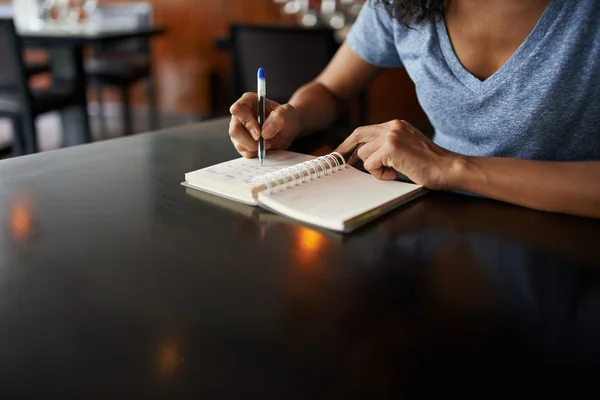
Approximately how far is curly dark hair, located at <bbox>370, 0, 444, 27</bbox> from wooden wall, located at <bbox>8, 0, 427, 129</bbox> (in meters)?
3.35

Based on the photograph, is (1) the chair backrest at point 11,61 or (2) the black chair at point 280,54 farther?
(1) the chair backrest at point 11,61

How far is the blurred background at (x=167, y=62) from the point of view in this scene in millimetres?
3332

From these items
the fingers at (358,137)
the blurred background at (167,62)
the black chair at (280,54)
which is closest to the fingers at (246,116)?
the fingers at (358,137)

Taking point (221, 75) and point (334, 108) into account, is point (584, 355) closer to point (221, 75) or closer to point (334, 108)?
point (334, 108)

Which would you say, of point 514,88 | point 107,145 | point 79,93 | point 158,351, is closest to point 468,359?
point 158,351

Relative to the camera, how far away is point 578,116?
3.03 ft

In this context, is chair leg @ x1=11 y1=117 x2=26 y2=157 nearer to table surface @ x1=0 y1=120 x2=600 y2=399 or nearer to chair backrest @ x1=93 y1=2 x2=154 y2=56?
chair backrest @ x1=93 y1=2 x2=154 y2=56

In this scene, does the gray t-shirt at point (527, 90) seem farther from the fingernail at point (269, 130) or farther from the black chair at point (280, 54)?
the black chair at point (280, 54)

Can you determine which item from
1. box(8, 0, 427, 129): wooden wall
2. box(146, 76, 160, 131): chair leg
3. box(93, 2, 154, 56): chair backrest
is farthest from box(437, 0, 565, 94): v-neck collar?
box(146, 76, 160, 131): chair leg

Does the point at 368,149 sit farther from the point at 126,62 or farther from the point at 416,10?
the point at 126,62

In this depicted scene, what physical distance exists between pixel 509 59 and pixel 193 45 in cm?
387

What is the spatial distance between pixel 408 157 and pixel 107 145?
518 millimetres

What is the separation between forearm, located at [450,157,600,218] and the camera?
0.71m

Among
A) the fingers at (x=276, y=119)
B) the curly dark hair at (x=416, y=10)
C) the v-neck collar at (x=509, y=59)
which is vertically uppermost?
the curly dark hair at (x=416, y=10)
